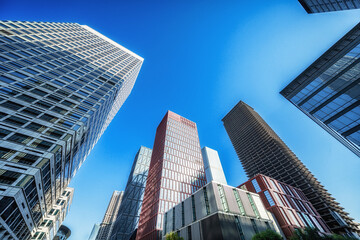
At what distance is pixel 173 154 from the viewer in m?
70.8

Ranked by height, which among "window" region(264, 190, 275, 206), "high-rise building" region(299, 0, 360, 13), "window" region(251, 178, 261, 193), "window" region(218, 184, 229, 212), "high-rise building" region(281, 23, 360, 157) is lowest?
"window" region(218, 184, 229, 212)

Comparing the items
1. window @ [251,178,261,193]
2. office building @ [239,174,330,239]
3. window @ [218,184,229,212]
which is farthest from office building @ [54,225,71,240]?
window @ [251,178,261,193]

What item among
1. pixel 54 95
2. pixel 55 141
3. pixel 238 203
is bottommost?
pixel 238 203

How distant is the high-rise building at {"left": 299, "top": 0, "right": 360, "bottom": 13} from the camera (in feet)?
104

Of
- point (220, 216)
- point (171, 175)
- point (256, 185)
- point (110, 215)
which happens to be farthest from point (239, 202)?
point (110, 215)

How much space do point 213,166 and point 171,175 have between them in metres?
67.2

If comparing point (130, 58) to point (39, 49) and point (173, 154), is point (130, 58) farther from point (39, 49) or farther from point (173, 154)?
point (173, 154)

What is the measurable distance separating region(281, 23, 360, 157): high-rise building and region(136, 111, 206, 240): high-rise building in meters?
48.3

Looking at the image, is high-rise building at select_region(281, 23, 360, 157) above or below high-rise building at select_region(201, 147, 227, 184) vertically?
below

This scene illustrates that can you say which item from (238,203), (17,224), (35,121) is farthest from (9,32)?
(238,203)

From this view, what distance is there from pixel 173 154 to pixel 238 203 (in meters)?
43.4

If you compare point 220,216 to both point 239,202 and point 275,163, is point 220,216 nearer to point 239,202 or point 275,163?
point 239,202

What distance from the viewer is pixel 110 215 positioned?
508ft

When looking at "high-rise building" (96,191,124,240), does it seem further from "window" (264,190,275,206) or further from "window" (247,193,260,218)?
"window" (247,193,260,218)
